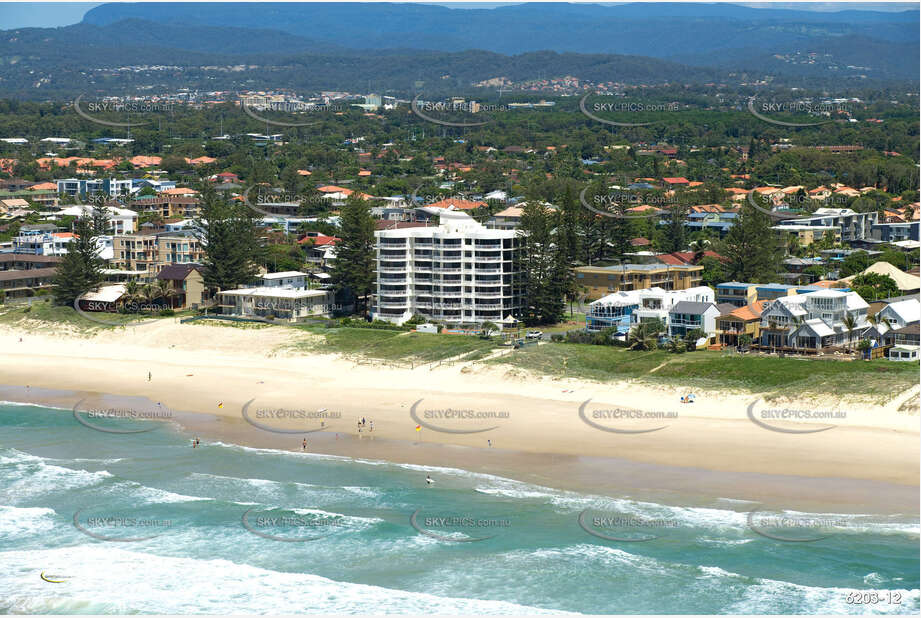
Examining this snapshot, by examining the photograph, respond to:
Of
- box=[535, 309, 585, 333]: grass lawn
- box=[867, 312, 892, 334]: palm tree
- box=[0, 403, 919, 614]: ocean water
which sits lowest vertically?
box=[0, 403, 919, 614]: ocean water

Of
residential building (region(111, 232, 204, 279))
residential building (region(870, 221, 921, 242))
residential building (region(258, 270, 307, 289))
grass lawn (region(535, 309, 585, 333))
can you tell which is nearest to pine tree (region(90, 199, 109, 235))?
residential building (region(111, 232, 204, 279))

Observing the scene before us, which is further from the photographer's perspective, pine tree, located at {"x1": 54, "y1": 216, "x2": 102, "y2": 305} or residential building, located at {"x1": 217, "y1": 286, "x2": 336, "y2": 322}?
pine tree, located at {"x1": 54, "y1": 216, "x2": 102, "y2": 305}

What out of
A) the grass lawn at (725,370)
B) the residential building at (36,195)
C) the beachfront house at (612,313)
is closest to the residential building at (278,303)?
the grass lawn at (725,370)

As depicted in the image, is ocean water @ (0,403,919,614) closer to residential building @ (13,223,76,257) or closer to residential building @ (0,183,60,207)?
residential building @ (13,223,76,257)

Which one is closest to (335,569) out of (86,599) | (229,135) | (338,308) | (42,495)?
(86,599)

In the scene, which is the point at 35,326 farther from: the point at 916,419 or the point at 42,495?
the point at 916,419

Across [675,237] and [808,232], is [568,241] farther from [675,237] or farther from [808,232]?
[808,232]

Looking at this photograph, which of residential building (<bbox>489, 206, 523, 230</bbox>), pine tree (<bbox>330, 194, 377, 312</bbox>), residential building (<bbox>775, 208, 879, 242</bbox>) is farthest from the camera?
residential building (<bbox>775, 208, 879, 242</bbox>)
